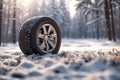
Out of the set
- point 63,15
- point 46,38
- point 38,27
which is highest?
point 63,15

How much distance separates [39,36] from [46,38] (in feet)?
1.11

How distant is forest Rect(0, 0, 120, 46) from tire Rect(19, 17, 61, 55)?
67.6ft

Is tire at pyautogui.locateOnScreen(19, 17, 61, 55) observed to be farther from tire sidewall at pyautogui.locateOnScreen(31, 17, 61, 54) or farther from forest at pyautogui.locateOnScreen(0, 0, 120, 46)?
forest at pyautogui.locateOnScreen(0, 0, 120, 46)

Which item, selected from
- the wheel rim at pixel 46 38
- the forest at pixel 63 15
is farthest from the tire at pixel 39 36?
the forest at pixel 63 15

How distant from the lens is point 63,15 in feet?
222

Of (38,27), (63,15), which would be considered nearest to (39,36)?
(38,27)

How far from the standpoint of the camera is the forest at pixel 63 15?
1253 inches

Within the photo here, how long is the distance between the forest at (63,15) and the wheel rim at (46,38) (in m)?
20.6

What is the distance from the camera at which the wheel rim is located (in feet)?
25.6

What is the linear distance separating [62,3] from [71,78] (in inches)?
2857

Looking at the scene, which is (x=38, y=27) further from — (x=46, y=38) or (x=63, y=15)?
(x=63, y=15)

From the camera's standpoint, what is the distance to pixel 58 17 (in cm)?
6756

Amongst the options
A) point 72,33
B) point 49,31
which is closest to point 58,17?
point 72,33

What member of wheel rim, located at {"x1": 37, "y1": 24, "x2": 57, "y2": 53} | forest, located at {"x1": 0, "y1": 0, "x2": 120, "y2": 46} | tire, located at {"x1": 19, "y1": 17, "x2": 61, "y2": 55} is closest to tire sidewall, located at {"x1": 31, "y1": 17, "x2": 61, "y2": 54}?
tire, located at {"x1": 19, "y1": 17, "x2": 61, "y2": 55}
